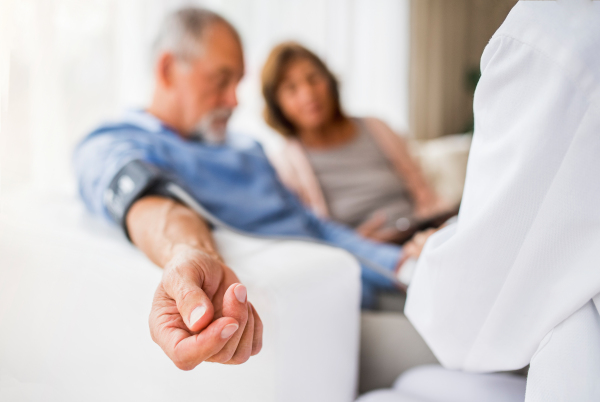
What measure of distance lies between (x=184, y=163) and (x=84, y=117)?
1.66ft

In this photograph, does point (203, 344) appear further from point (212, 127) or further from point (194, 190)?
point (212, 127)

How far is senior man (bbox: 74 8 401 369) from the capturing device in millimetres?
361

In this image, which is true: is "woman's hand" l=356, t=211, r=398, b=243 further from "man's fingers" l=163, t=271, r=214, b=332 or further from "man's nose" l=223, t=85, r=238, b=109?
"man's fingers" l=163, t=271, r=214, b=332

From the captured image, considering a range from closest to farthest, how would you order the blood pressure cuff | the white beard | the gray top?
the blood pressure cuff < the white beard < the gray top

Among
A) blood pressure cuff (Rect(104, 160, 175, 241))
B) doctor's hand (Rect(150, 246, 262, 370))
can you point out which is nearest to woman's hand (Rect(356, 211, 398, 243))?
blood pressure cuff (Rect(104, 160, 175, 241))

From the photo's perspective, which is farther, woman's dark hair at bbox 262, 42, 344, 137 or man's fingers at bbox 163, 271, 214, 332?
woman's dark hair at bbox 262, 42, 344, 137

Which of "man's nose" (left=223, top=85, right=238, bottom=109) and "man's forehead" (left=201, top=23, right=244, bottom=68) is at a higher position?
"man's forehead" (left=201, top=23, right=244, bottom=68)

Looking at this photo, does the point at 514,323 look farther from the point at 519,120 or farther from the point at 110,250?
the point at 110,250

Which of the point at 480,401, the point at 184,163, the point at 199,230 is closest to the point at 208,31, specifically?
the point at 184,163

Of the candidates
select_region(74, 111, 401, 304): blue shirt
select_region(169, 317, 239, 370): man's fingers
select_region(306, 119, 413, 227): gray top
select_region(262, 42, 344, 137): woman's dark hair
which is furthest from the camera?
select_region(262, 42, 344, 137): woman's dark hair

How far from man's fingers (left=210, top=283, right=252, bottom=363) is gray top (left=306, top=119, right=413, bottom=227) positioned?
0.80 metres

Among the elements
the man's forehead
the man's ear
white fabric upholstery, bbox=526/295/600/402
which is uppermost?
the man's forehead

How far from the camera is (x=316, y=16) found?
207 centimetres

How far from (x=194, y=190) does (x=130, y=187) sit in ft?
0.77
